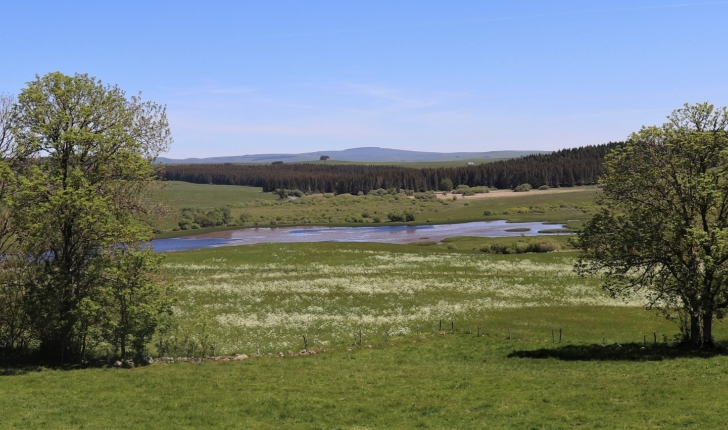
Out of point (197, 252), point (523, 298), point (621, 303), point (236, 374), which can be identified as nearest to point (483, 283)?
point (523, 298)

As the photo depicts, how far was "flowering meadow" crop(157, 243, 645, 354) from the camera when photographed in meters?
39.4

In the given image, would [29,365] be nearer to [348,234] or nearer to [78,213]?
[78,213]

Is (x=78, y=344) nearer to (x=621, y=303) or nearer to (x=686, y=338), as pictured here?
(x=686, y=338)

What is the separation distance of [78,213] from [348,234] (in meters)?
104

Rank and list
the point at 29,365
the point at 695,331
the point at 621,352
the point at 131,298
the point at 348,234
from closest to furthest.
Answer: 1. the point at 29,365
2. the point at 131,298
3. the point at 695,331
4. the point at 621,352
5. the point at 348,234

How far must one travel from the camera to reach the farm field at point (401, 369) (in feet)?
69.3

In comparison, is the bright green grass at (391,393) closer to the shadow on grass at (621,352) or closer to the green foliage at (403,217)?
the shadow on grass at (621,352)

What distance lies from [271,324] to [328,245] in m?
52.9

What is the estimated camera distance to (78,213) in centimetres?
2827

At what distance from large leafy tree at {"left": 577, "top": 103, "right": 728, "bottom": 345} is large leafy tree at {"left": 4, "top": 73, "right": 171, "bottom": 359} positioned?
24972mm

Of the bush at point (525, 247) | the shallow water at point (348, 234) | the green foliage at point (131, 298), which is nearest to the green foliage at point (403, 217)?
the shallow water at point (348, 234)

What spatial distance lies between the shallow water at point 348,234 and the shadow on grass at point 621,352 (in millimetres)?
76906

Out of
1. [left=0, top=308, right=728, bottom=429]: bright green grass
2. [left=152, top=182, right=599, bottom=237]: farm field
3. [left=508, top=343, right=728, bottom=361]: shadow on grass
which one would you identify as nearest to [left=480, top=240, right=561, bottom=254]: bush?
[left=508, top=343, right=728, bottom=361]: shadow on grass

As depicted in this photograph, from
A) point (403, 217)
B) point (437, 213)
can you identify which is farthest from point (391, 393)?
point (437, 213)
